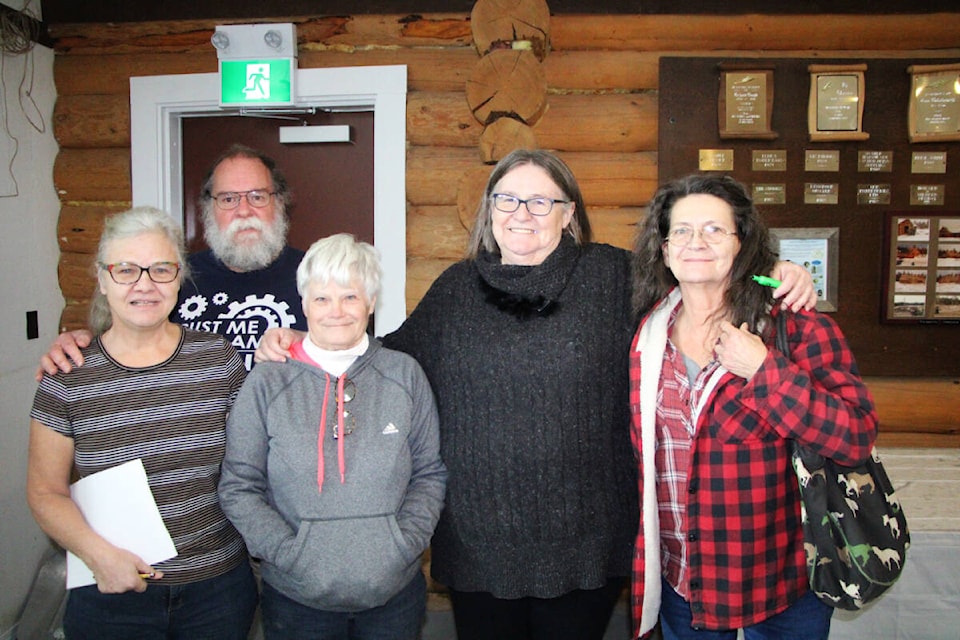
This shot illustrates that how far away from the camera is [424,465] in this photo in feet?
5.66

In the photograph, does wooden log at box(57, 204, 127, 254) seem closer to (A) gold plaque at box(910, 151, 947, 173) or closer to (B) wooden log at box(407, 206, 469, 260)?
(B) wooden log at box(407, 206, 469, 260)

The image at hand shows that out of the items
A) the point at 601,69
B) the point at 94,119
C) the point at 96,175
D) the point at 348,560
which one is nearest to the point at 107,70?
the point at 94,119

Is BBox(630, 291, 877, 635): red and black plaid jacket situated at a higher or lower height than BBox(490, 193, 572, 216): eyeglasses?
lower

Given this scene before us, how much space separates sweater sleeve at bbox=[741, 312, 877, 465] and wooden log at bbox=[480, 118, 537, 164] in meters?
1.80

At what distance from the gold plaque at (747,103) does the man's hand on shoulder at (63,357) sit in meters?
2.69

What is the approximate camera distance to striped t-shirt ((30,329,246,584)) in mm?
1639

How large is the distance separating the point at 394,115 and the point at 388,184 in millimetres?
326

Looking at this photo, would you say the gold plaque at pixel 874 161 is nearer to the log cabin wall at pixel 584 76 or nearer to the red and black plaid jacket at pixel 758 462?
the log cabin wall at pixel 584 76

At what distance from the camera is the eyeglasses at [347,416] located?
64.2 inches

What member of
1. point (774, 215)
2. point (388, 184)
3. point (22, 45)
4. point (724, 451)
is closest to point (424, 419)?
point (724, 451)

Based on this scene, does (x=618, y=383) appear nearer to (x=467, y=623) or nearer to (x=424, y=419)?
(x=424, y=419)

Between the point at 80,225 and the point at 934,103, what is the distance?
13.6 feet

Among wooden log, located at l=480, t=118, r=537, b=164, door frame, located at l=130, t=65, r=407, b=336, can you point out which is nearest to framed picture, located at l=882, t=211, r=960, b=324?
wooden log, located at l=480, t=118, r=537, b=164

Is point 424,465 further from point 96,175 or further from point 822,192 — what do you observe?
point 96,175
